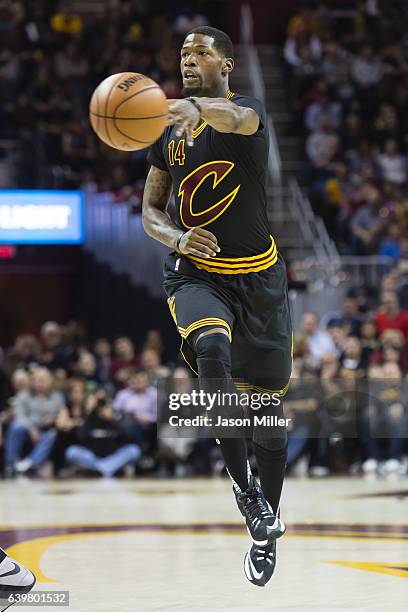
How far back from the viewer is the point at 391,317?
15.4 metres

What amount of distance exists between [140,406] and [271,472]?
850cm

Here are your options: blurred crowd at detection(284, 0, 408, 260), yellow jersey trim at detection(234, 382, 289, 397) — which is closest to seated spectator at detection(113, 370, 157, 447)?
blurred crowd at detection(284, 0, 408, 260)

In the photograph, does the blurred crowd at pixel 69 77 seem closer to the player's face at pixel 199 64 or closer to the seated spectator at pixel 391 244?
the seated spectator at pixel 391 244

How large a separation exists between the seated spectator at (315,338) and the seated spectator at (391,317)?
675mm

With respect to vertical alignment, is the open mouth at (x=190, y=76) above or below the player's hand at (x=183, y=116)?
above

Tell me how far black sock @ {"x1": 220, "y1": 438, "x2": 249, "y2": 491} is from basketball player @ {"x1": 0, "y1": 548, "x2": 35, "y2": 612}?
1296 mm

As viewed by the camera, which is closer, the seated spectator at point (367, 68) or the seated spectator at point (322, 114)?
the seated spectator at point (322, 114)

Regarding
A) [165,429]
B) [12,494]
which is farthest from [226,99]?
[165,429]

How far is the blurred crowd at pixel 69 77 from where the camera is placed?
1919cm

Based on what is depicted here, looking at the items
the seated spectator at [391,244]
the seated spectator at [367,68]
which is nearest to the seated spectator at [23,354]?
the seated spectator at [391,244]

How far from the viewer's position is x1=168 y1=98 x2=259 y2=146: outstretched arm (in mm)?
5406

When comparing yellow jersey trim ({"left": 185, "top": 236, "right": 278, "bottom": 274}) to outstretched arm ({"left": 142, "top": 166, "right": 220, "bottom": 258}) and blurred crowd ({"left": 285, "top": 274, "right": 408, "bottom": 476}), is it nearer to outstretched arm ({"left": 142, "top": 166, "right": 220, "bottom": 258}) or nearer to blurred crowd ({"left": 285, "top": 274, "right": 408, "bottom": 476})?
outstretched arm ({"left": 142, "top": 166, "right": 220, "bottom": 258})

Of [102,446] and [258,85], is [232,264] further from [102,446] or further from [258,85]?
[258,85]

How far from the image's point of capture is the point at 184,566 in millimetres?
7059
